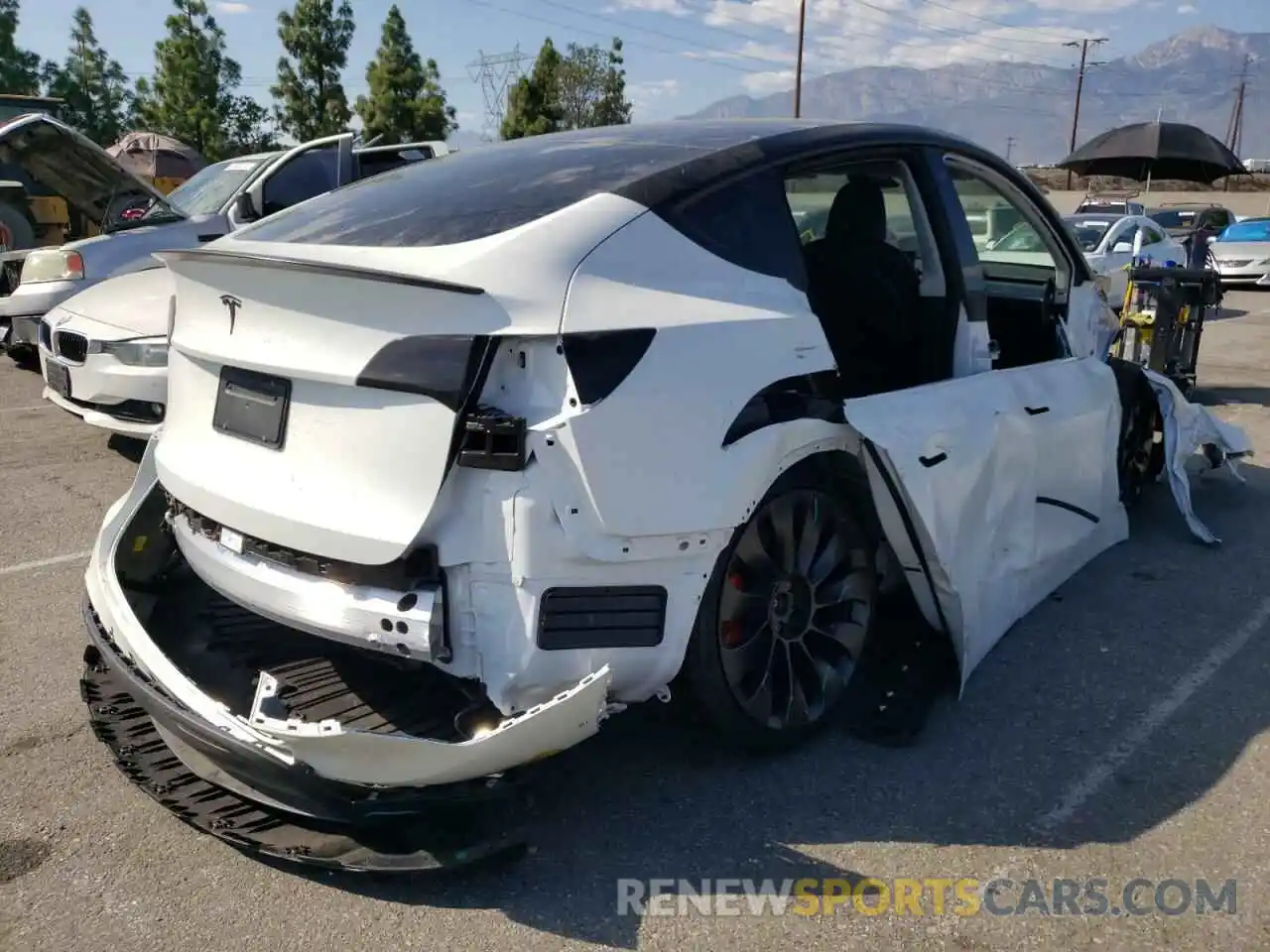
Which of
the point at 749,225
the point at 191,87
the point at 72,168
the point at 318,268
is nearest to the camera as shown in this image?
the point at 318,268

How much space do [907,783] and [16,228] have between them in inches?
431

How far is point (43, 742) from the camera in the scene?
323 centimetres

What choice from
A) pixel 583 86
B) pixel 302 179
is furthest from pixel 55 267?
pixel 583 86

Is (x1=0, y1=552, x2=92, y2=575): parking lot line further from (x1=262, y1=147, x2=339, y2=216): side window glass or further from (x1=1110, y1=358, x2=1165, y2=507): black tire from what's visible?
(x1=1110, y1=358, x2=1165, y2=507): black tire

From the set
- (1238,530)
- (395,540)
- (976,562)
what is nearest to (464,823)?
(395,540)

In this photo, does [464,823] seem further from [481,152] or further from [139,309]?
[139,309]

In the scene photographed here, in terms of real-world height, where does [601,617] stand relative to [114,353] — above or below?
above

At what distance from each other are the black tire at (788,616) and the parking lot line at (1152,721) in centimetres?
70

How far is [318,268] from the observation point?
2.55 metres

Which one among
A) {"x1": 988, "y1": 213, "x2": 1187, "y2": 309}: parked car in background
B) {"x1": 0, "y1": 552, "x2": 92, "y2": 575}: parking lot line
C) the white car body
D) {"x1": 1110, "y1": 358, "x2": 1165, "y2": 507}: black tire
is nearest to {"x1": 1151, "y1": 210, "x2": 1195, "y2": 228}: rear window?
{"x1": 988, "y1": 213, "x2": 1187, "y2": 309}: parked car in background

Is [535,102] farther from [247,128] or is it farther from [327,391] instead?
[327,391]

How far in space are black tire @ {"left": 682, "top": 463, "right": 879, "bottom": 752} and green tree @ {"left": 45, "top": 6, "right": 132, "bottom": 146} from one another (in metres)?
44.9

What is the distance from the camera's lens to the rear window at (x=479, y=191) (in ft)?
9.19

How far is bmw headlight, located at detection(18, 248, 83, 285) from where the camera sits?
28.5 feet
